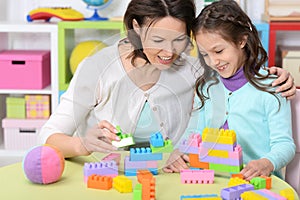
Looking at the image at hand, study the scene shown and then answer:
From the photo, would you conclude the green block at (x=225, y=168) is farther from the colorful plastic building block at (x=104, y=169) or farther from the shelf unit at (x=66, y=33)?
the shelf unit at (x=66, y=33)

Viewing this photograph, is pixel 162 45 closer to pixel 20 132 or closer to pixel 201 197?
pixel 201 197

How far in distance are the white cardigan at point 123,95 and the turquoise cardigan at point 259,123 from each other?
4.2 inches

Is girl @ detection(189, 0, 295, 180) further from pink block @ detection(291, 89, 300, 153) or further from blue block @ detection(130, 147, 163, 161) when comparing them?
blue block @ detection(130, 147, 163, 161)

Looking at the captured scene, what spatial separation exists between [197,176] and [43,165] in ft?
0.93

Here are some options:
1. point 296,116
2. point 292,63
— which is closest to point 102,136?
point 296,116

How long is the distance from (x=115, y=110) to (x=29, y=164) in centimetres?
19

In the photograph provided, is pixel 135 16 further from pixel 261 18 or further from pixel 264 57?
pixel 261 18

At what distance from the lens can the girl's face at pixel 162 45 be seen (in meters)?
1.02

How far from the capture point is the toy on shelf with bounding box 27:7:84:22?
2.58 metres

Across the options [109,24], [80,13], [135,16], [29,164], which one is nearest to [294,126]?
[135,16]

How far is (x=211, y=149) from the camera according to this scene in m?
1.16

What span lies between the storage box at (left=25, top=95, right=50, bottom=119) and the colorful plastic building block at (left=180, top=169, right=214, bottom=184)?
1.62 m

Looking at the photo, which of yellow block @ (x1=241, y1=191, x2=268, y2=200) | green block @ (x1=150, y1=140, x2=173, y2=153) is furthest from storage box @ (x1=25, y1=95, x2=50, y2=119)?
yellow block @ (x1=241, y1=191, x2=268, y2=200)

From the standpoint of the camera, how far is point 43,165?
1.10m
